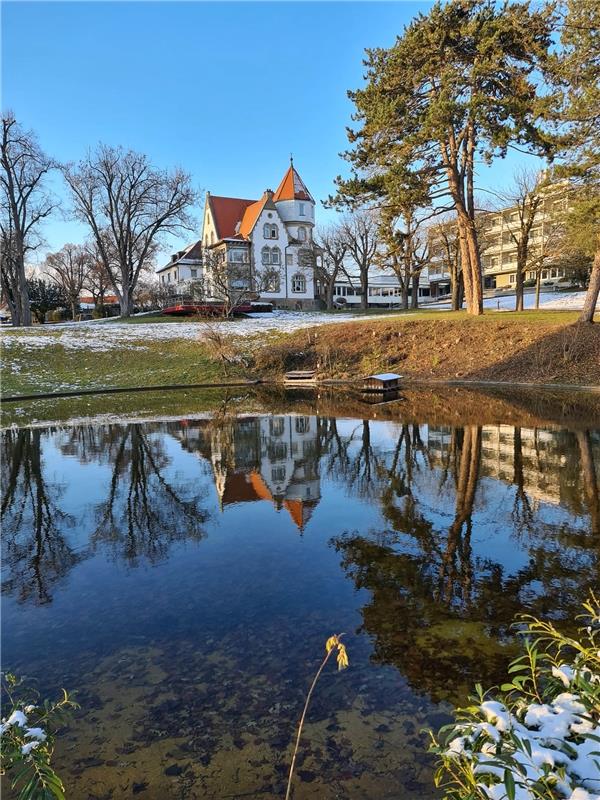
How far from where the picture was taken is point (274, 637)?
4551 millimetres

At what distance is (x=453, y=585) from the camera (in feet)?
17.7

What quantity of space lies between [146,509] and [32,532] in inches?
63.9

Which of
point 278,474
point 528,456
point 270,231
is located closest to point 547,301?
point 270,231

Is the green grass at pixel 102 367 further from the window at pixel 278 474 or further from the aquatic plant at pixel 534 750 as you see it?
the aquatic plant at pixel 534 750

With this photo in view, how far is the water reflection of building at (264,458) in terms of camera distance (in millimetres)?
8672

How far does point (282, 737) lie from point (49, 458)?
33.8 feet

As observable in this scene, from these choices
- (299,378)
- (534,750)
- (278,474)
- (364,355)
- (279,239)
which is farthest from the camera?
(279,239)

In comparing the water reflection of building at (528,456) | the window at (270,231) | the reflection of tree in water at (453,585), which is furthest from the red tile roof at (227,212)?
the reflection of tree in water at (453,585)

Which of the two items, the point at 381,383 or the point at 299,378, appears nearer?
the point at 381,383

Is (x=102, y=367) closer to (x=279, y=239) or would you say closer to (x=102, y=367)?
(x=102, y=367)

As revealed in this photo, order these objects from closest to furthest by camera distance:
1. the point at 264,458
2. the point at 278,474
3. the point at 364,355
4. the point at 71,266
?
the point at 278,474 < the point at 264,458 < the point at 364,355 < the point at 71,266

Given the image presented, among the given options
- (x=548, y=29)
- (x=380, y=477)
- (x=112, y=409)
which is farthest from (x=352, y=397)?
(x=548, y=29)

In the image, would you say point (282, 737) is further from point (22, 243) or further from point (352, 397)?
point (22, 243)

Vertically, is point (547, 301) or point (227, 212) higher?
point (227, 212)
